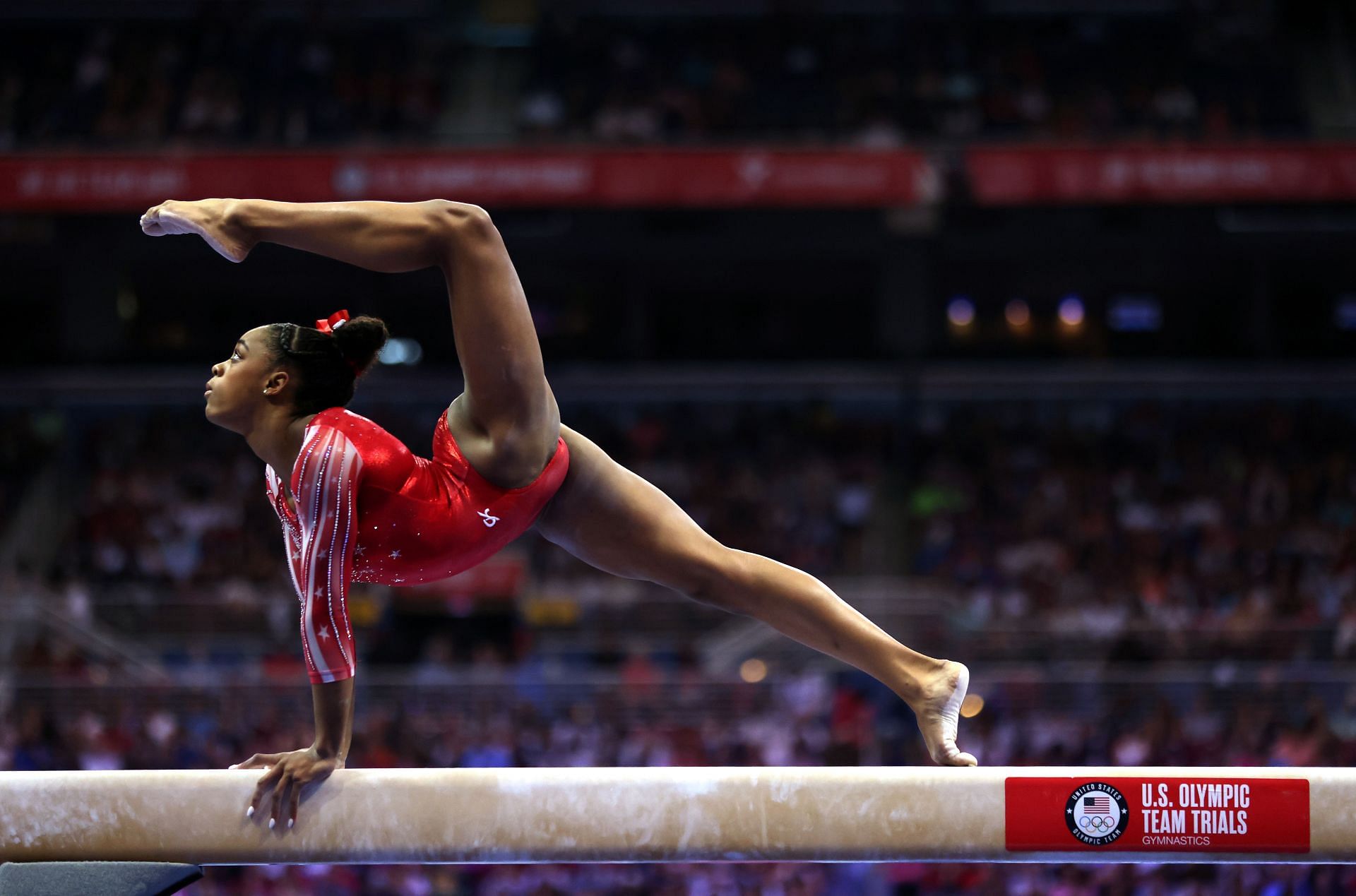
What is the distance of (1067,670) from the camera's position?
9.01 metres

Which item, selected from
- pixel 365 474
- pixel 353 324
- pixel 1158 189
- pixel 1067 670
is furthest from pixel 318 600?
pixel 1158 189

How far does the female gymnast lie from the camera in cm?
260

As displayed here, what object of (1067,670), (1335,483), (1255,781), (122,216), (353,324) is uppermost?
(353,324)

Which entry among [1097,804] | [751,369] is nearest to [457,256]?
[1097,804]

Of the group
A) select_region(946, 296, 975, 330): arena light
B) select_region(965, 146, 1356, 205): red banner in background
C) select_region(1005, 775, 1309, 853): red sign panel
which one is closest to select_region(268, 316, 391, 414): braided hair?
select_region(1005, 775, 1309, 853): red sign panel

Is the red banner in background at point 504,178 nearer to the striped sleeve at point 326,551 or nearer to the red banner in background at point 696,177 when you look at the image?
the red banner in background at point 696,177

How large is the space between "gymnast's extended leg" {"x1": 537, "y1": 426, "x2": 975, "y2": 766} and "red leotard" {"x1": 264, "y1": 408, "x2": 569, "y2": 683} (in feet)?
0.29

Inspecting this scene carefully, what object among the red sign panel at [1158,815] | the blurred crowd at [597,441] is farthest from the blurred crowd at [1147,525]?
the red sign panel at [1158,815]

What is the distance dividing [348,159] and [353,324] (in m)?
8.96

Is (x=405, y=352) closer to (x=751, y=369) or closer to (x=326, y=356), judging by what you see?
(x=751, y=369)

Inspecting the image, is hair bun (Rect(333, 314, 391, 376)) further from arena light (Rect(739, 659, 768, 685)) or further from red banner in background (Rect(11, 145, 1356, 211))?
red banner in background (Rect(11, 145, 1356, 211))

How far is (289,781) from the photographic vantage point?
2578mm

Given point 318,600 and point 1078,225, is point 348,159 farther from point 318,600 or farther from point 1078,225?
point 318,600

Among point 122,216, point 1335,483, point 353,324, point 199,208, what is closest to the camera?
point 199,208
